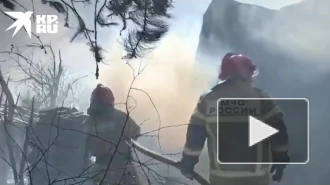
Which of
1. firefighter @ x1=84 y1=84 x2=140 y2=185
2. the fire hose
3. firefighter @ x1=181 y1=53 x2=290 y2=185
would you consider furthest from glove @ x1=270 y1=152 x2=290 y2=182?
firefighter @ x1=84 y1=84 x2=140 y2=185

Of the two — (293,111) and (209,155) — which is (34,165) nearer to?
(209,155)

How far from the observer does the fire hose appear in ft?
3.73

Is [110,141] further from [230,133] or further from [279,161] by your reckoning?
[279,161]

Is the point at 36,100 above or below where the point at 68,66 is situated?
below

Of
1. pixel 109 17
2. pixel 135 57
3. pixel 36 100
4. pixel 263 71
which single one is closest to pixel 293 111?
pixel 263 71

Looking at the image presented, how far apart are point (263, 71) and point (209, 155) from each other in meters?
0.28

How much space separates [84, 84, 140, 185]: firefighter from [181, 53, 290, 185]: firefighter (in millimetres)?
160

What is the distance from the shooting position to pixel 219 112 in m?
1.12

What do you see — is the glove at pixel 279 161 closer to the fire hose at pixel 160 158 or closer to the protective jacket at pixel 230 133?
the protective jacket at pixel 230 133

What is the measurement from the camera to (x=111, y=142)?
1154mm
